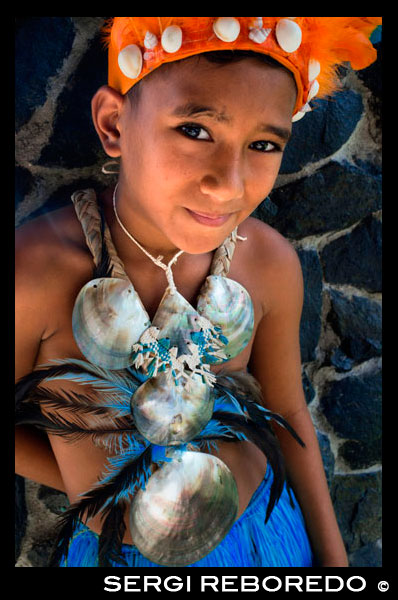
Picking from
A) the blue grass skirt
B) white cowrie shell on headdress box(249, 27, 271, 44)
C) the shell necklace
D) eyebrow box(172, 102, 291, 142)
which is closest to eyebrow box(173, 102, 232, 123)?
eyebrow box(172, 102, 291, 142)

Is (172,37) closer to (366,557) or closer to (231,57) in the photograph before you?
(231,57)

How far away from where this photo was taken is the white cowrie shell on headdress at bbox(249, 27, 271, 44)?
2.51 ft

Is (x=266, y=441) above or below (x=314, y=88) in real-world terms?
below

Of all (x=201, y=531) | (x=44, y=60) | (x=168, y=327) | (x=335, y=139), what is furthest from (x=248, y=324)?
(x=44, y=60)

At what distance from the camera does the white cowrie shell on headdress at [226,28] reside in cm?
75

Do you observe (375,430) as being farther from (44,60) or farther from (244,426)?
(44,60)

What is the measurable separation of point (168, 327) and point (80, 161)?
0.42 metres

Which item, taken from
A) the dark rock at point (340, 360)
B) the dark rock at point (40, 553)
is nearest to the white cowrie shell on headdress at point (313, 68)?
the dark rock at point (340, 360)

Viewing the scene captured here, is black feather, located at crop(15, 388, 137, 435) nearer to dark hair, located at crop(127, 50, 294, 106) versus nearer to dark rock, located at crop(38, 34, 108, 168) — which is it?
dark rock, located at crop(38, 34, 108, 168)

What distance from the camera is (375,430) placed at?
1.46m

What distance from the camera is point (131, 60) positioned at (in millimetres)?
793

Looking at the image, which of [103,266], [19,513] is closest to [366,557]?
[19,513]

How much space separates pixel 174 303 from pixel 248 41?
16.8 inches

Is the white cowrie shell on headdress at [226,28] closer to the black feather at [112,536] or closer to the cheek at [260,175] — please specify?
the cheek at [260,175]
